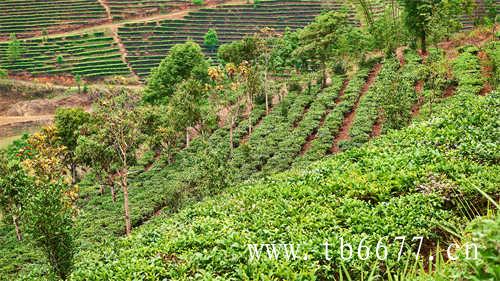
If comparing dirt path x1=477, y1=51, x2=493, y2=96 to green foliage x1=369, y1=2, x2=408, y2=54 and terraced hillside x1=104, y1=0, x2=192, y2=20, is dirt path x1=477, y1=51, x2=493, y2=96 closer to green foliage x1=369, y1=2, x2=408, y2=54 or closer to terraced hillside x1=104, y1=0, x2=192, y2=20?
green foliage x1=369, y1=2, x2=408, y2=54

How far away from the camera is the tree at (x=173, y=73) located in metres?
48.7

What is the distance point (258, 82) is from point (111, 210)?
18323 mm

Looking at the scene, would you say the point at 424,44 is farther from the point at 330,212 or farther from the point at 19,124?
the point at 19,124

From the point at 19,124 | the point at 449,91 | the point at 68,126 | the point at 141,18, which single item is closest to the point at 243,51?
the point at 68,126

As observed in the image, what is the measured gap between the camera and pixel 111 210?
31.0 meters

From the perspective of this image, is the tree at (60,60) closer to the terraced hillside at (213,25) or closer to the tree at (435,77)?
the terraced hillside at (213,25)

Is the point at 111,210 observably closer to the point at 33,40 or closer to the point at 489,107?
the point at 489,107

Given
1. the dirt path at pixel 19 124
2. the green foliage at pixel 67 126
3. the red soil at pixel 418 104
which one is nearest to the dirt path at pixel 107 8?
the dirt path at pixel 19 124

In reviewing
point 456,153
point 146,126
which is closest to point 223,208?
point 456,153

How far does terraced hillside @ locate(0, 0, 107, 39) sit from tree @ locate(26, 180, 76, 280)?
7926 cm

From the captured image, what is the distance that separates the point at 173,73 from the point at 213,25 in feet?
135

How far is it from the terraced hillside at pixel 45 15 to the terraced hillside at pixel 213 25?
9933 millimetres

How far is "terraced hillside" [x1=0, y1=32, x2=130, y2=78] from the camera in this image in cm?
7225

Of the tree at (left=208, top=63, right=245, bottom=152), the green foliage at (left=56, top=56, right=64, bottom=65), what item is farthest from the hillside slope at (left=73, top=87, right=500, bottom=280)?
the green foliage at (left=56, top=56, right=64, bottom=65)
